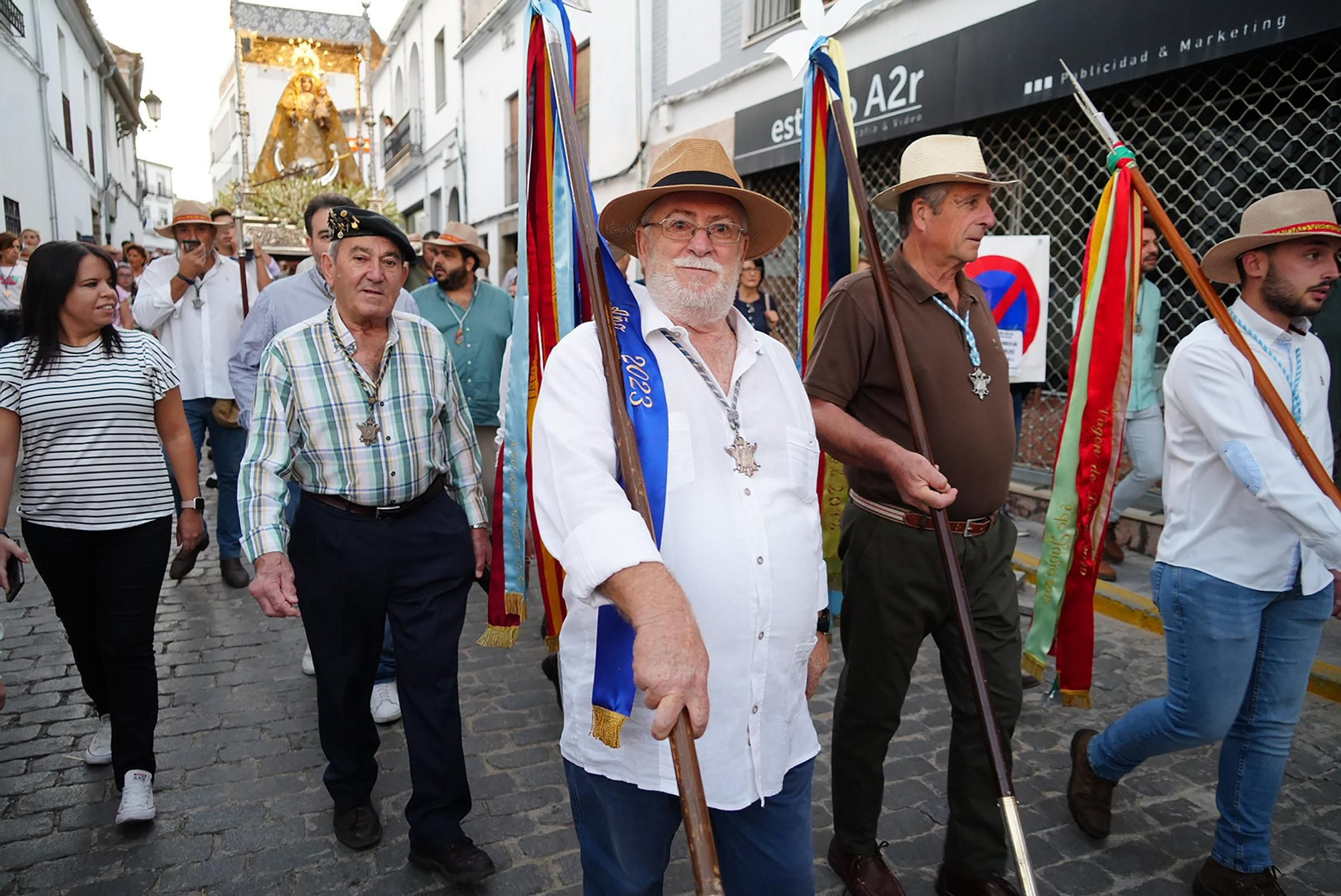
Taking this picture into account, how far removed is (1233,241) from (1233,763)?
166 cm

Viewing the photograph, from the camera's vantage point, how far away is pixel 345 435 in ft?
9.95

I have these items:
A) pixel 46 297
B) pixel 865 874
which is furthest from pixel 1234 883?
pixel 46 297

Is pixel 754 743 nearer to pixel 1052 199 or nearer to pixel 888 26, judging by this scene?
pixel 1052 199

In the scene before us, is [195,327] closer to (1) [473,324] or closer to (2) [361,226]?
(1) [473,324]

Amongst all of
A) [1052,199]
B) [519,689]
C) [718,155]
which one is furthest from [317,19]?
[718,155]

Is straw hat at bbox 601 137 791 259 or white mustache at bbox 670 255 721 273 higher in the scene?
straw hat at bbox 601 137 791 259

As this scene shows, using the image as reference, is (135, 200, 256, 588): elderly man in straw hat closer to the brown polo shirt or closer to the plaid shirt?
the plaid shirt

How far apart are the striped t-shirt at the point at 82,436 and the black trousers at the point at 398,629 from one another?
2.45ft

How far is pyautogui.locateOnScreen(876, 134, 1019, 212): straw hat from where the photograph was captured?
9.78ft

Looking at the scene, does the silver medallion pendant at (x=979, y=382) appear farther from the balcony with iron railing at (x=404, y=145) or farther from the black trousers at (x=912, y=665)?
the balcony with iron railing at (x=404, y=145)

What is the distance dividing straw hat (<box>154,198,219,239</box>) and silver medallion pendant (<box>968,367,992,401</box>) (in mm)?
4981

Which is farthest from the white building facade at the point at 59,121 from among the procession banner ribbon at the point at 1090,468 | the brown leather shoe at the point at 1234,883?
the brown leather shoe at the point at 1234,883

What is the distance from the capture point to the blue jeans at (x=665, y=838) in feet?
6.56

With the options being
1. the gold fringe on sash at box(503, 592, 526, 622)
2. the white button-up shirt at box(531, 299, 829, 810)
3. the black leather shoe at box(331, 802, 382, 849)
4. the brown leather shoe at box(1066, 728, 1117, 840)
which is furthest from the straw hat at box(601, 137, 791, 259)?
the brown leather shoe at box(1066, 728, 1117, 840)
